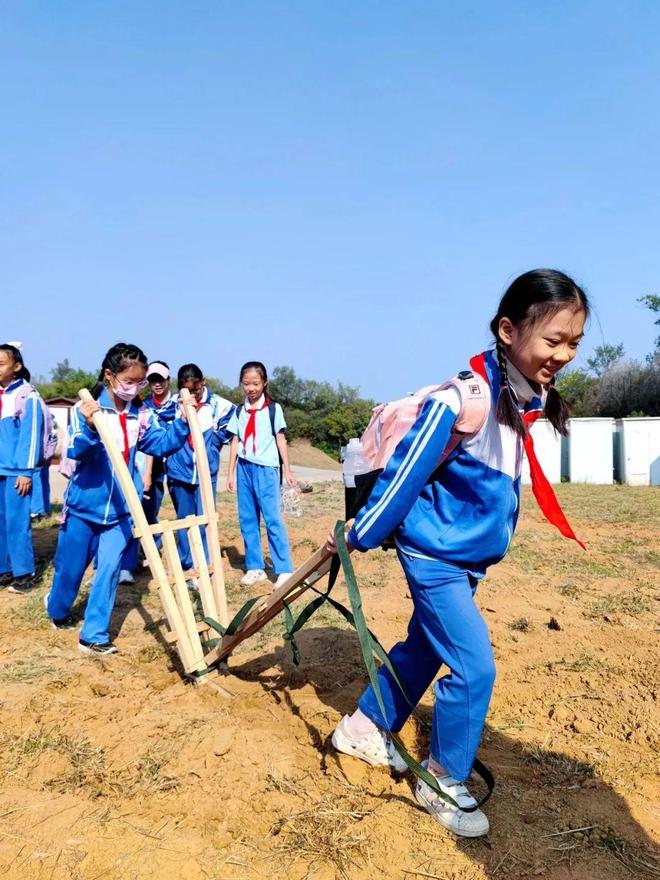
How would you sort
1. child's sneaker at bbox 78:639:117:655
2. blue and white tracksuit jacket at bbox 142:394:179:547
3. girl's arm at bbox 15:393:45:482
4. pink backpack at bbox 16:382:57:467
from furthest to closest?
blue and white tracksuit jacket at bbox 142:394:179:547 → pink backpack at bbox 16:382:57:467 → girl's arm at bbox 15:393:45:482 → child's sneaker at bbox 78:639:117:655

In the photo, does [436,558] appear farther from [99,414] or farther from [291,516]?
[291,516]

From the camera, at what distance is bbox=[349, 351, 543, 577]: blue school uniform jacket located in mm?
2389

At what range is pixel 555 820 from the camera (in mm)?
2658

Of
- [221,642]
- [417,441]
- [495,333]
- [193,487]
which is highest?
[495,333]

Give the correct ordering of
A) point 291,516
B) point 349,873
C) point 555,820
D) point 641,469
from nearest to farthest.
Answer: point 349,873 → point 555,820 → point 291,516 → point 641,469

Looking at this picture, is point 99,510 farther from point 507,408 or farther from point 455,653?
point 507,408

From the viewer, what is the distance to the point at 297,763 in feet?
9.77

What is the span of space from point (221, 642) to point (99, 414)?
1.42m

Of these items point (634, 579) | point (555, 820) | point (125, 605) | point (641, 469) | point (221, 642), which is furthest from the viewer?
point (641, 469)

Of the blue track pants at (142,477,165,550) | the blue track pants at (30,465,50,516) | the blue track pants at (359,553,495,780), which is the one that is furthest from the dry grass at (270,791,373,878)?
the blue track pants at (30,465,50,516)

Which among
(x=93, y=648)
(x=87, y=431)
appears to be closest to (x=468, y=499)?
(x=87, y=431)

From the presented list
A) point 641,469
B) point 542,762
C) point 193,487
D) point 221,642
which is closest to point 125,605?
point 193,487

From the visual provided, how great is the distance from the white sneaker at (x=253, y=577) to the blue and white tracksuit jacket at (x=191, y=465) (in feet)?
1.51

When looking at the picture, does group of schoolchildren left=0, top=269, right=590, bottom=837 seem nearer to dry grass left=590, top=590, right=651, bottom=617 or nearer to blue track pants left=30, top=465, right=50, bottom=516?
dry grass left=590, top=590, right=651, bottom=617
